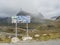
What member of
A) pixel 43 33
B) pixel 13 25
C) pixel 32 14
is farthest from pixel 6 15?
pixel 43 33

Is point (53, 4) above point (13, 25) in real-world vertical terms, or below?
above

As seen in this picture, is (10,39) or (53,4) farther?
(53,4)

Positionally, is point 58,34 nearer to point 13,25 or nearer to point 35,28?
point 35,28

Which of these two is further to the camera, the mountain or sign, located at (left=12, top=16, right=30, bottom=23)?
the mountain

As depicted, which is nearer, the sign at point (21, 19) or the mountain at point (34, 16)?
the sign at point (21, 19)

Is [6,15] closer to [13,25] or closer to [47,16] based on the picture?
[13,25]

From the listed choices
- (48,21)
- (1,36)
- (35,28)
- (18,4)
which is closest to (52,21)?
(48,21)

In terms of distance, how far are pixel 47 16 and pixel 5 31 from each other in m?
2.68

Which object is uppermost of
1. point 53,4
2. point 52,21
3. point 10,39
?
point 53,4

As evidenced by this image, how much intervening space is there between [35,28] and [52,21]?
3.80ft

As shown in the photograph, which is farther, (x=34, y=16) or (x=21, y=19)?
(x=34, y=16)

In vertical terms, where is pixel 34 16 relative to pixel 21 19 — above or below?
above

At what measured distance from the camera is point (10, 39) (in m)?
12.7

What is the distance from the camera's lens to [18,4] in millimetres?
13555
